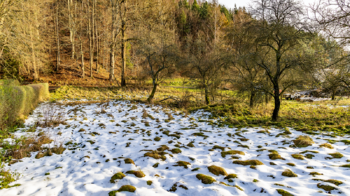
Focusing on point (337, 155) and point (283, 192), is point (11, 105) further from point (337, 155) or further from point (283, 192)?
point (337, 155)

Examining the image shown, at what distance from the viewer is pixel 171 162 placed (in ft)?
15.1

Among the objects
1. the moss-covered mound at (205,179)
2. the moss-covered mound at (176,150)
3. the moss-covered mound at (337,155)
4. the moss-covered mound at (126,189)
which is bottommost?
the moss-covered mound at (176,150)

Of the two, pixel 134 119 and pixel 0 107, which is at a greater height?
pixel 0 107

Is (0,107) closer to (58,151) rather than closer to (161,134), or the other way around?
(58,151)

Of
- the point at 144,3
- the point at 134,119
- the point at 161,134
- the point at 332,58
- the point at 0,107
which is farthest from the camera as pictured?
the point at 144,3

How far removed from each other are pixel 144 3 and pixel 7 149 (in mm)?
19778

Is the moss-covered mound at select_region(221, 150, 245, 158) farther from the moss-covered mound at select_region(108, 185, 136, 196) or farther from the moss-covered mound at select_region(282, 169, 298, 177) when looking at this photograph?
the moss-covered mound at select_region(108, 185, 136, 196)

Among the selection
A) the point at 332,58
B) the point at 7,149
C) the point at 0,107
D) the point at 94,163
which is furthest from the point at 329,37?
the point at 0,107

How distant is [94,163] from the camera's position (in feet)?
14.9

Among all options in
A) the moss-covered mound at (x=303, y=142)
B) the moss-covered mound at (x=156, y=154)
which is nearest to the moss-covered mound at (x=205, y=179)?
the moss-covered mound at (x=156, y=154)

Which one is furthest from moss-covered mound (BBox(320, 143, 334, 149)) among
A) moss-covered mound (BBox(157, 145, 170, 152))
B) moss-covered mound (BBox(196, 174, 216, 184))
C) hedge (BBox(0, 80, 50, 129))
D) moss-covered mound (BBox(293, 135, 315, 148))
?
hedge (BBox(0, 80, 50, 129))

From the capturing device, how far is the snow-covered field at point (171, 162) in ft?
10.9

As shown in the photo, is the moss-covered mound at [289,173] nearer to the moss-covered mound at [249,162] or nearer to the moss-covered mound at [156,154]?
the moss-covered mound at [249,162]

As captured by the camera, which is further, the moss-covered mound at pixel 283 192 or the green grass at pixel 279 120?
the green grass at pixel 279 120
